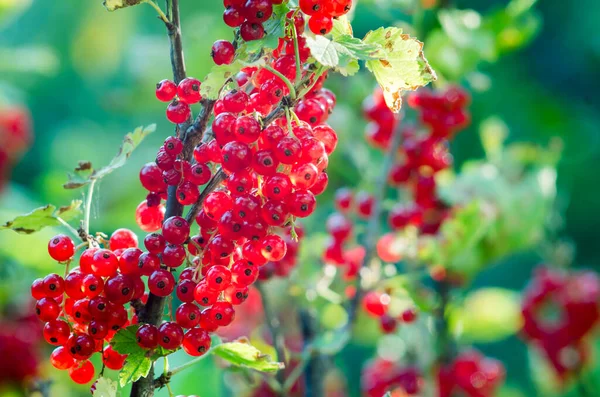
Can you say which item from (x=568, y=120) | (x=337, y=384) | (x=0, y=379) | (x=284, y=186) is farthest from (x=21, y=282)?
(x=568, y=120)

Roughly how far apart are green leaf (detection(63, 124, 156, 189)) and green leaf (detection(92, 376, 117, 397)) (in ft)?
0.55

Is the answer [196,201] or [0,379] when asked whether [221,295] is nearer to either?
[196,201]

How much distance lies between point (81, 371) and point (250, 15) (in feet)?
1.08

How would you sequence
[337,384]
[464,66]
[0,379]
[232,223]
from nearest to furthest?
[232,223]
[464,66]
[0,379]
[337,384]

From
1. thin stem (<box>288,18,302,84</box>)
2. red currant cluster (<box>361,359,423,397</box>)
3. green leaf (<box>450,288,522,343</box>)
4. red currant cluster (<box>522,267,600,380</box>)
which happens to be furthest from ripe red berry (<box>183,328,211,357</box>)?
red currant cluster (<box>522,267,600,380</box>)

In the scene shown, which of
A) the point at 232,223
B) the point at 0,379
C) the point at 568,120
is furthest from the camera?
the point at 568,120

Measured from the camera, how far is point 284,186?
0.52 metres

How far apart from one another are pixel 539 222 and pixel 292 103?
2.72ft

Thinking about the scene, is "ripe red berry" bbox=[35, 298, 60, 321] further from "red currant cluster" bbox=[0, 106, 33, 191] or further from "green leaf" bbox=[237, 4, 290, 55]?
"red currant cluster" bbox=[0, 106, 33, 191]

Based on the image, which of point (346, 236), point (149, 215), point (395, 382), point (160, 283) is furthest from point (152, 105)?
point (160, 283)

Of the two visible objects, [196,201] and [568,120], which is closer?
[196,201]

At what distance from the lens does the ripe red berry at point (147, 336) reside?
0.50 m

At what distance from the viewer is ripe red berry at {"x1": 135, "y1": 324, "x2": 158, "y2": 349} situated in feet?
1.63

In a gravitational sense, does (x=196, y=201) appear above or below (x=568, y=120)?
above
